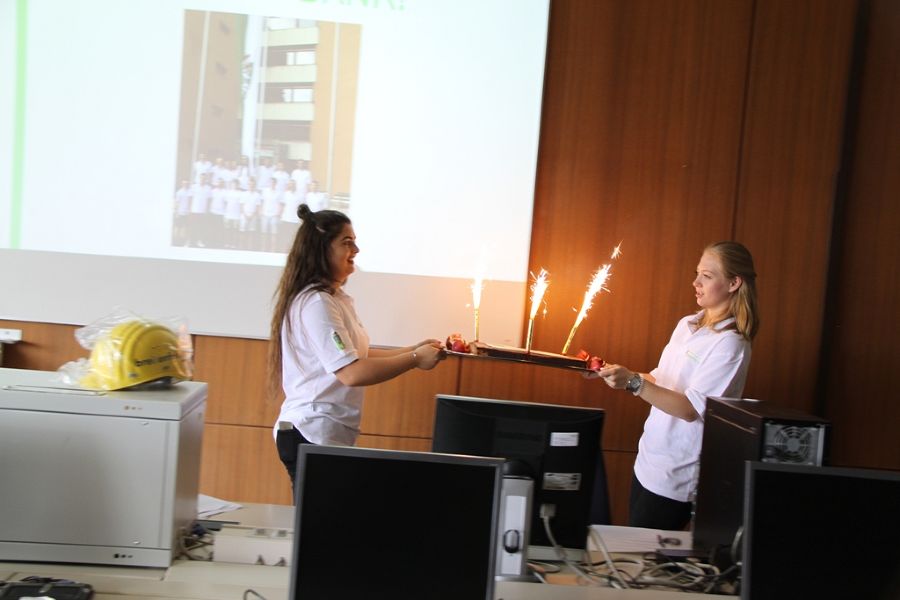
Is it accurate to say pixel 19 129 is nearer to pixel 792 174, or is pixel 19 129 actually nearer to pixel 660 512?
pixel 660 512

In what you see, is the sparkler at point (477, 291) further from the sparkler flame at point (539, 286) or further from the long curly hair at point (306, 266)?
the long curly hair at point (306, 266)

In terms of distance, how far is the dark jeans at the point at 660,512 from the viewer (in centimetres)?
263

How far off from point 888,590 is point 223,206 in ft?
9.97

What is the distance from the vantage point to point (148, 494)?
1755 millimetres

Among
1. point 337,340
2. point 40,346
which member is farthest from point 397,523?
point 40,346

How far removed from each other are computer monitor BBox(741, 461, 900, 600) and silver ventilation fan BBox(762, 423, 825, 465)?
25 cm

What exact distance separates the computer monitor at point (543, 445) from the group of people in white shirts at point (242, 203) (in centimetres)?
189

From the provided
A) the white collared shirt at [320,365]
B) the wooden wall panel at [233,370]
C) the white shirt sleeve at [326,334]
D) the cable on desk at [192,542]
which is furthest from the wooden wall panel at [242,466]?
the cable on desk at [192,542]

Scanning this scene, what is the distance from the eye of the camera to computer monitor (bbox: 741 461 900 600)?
5.07 feet

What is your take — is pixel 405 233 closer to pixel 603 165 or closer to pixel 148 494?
pixel 603 165

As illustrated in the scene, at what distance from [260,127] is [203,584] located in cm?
240

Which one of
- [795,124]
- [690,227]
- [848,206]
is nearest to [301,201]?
[690,227]

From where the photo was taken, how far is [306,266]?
2613 mm

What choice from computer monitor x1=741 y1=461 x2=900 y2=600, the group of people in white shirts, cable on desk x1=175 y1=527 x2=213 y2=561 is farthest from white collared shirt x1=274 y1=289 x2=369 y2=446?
computer monitor x1=741 y1=461 x2=900 y2=600
